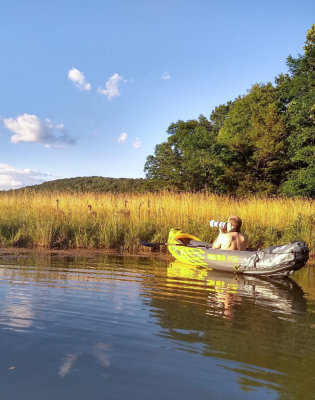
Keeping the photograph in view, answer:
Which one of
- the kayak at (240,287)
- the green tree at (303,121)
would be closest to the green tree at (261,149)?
the green tree at (303,121)

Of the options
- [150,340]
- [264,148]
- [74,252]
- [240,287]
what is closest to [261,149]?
[264,148]

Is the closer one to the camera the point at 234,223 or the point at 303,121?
the point at 234,223

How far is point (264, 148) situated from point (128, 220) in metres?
17.8

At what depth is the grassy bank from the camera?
1028 cm

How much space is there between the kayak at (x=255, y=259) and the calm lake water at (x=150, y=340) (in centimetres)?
95

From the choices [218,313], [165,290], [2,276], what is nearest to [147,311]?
[218,313]

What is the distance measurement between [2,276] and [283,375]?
4.58 metres

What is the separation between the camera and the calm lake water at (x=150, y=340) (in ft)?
8.24

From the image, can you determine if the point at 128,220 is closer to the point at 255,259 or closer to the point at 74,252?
the point at 74,252

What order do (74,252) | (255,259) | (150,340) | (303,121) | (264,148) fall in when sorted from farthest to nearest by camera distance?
(264,148) < (303,121) < (74,252) < (255,259) < (150,340)

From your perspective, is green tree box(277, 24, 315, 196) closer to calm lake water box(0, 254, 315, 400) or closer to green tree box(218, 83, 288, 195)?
green tree box(218, 83, 288, 195)

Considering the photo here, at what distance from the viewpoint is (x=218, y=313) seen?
4.34 meters

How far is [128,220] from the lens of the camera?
1121cm

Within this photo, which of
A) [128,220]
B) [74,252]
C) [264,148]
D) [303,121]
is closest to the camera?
[74,252]
